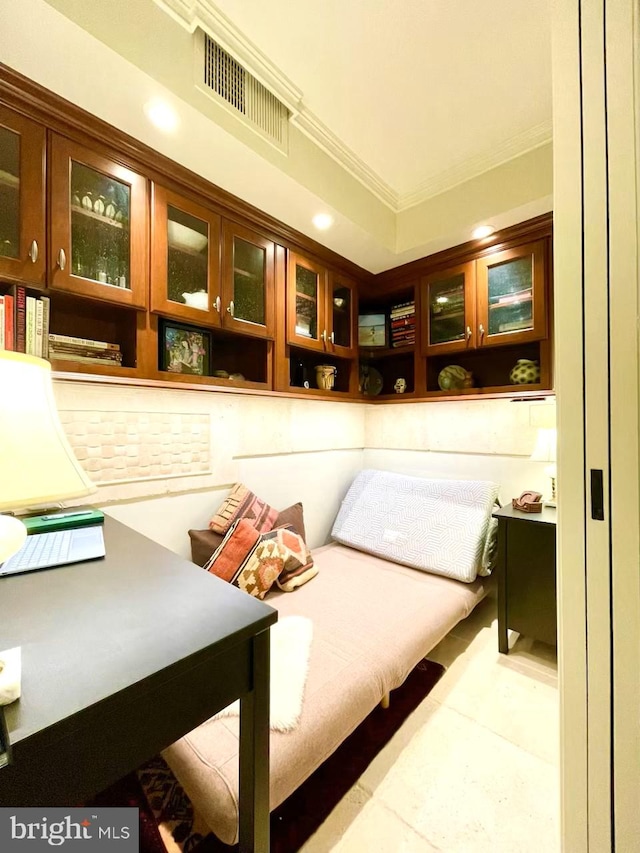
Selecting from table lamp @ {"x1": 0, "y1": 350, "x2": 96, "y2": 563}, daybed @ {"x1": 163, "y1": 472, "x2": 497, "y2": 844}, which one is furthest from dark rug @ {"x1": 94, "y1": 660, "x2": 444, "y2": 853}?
table lamp @ {"x1": 0, "y1": 350, "x2": 96, "y2": 563}

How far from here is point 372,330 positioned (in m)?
2.85

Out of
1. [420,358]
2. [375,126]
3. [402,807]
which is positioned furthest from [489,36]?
[402,807]

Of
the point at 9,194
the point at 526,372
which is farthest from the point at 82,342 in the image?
the point at 526,372

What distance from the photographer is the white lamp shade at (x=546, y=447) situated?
182cm

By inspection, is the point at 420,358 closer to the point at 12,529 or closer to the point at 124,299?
the point at 124,299

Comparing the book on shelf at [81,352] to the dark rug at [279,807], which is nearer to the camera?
the dark rug at [279,807]

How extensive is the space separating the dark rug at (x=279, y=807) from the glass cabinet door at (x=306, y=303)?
6.43 feet

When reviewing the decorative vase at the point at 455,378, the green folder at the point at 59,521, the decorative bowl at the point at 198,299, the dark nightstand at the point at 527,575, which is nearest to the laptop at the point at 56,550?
the green folder at the point at 59,521

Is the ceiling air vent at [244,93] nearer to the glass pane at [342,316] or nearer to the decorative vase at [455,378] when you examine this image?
the glass pane at [342,316]

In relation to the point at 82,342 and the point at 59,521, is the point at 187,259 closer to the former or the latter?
the point at 82,342

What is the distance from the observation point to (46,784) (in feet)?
1.45

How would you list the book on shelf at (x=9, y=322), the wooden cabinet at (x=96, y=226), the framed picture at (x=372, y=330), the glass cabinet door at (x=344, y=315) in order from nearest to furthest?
1. the book on shelf at (x=9, y=322)
2. the wooden cabinet at (x=96, y=226)
3. the glass cabinet door at (x=344, y=315)
4. the framed picture at (x=372, y=330)

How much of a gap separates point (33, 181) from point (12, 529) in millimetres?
1458

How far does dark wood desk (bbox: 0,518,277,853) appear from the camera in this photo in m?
0.45
